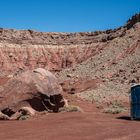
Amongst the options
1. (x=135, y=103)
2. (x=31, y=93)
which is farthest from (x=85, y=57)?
(x=135, y=103)

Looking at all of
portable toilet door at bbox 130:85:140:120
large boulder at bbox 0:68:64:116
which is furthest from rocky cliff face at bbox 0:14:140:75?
portable toilet door at bbox 130:85:140:120

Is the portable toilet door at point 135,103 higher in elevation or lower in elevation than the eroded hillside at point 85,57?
lower

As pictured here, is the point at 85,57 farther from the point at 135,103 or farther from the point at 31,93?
the point at 135,103

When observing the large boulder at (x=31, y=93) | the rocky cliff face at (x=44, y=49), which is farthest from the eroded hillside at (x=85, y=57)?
the large boulder at (x=31, y=93)

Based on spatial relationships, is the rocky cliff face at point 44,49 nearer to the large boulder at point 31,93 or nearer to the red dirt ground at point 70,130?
the large boulder at point 31,93

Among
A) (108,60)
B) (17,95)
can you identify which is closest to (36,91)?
(17,95)

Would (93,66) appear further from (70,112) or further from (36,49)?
(70,112)

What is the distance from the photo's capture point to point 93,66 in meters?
55.2

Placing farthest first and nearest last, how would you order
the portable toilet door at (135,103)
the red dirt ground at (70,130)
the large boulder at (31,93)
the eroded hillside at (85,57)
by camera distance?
the eroded hillside at (85,57) < the large boulder at (31,93) < the portable toilet door at (135,103) < the red dirt ground at (70,130)

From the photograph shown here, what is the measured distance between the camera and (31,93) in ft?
65.9

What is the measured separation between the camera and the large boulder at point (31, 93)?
65.5 feet

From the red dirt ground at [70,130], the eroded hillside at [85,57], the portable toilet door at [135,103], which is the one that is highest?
the eroded hillside at [85,57]

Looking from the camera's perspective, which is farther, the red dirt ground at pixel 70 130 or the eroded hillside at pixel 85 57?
the eroded hillside at pixel 85 57

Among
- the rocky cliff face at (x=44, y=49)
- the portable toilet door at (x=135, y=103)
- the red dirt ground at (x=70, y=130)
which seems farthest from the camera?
the rocky cliff face at (x=44, y=49)
